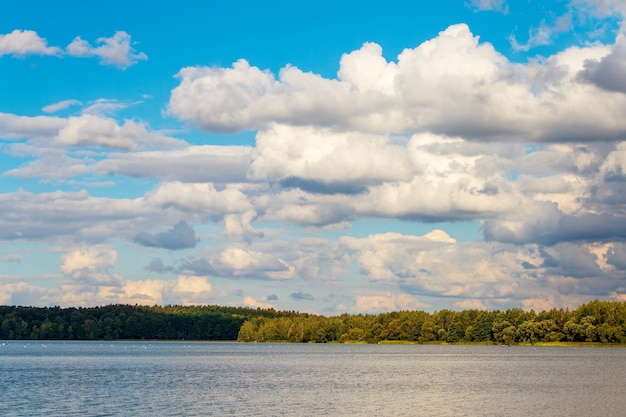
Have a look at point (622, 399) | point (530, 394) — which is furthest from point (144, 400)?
point (622, 399)

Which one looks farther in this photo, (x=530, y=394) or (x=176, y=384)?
(x=176, y=384)

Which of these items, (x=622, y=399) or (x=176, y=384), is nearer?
(x=622, y=399)

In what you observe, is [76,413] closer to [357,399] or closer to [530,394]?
[357,399]

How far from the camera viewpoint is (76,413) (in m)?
78.5

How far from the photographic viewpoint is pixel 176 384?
375 ft

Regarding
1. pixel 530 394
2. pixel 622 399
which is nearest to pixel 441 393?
pixel 530 394

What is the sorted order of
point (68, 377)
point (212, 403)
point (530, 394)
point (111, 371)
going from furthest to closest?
point (111, 371)
point (68, 377)
point (530, 394)
point (212, 403)

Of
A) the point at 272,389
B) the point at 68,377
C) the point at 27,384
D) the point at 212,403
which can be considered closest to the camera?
the point at 212,403

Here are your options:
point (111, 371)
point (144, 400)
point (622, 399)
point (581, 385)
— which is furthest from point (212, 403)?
point (111, 371)

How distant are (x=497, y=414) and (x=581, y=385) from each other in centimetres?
3855

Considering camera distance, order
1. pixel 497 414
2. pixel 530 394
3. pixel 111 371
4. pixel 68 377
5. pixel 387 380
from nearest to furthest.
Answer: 1. pixel 497 414
2. pixel 530 394
3. pixel 387 380
4. pixel 68 377
5. pixel 111 371

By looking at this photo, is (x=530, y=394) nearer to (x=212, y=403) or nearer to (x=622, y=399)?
(x=622, y=399)

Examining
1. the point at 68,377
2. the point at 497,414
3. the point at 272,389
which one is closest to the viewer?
the point at 497,414

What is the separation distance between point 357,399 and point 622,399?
29752 mm
